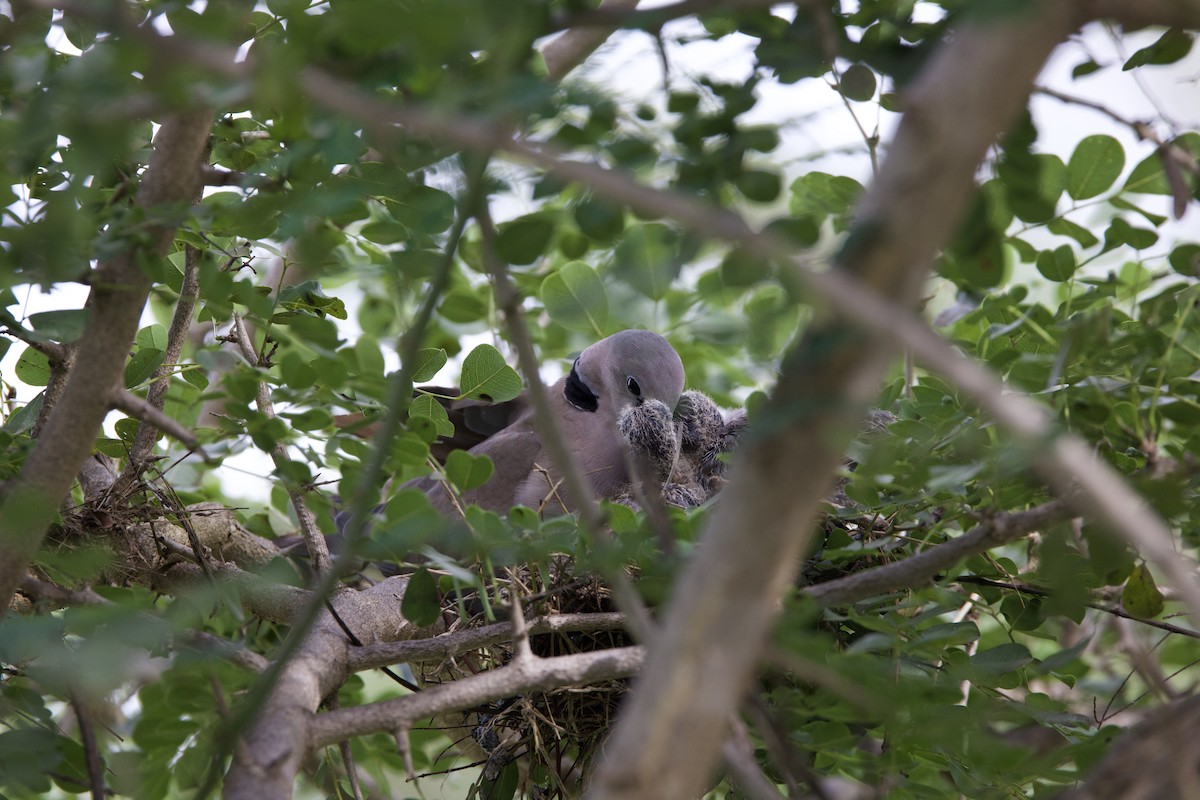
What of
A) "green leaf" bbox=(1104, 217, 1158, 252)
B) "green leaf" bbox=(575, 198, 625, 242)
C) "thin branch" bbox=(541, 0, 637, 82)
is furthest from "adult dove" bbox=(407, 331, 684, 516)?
"green leaf" bbox=(575, 198, 625, 242)

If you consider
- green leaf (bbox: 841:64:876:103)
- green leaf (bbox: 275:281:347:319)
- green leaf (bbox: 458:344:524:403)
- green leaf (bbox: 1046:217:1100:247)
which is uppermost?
green leaf (bbox: 275:281:347:319)

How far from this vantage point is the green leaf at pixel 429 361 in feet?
5.71

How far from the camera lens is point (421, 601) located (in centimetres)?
160

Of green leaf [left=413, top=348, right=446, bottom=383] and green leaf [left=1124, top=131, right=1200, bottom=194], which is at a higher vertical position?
green leaf [left=413, top=348, right=446, bottom=383]

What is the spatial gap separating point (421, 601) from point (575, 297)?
0.74 meters

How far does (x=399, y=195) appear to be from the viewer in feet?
4.35

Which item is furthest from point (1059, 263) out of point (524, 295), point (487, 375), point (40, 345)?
point (40, 345)

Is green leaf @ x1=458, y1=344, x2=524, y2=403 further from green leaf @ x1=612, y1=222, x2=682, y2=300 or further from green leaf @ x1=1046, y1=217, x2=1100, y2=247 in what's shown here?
green leaf @ x1=1046, y1=217, x2=1100, y2=247

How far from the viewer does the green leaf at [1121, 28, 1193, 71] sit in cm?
126

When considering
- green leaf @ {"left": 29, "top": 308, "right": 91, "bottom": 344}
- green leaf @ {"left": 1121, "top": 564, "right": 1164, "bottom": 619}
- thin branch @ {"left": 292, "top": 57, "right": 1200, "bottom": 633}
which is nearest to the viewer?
thin branch @ {"left": 292, "top": 57, "right": 1200, "bottom": 633}

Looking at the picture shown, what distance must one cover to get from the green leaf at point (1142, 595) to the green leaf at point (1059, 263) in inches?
18.8

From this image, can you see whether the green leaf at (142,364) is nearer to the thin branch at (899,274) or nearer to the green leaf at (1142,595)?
the thin branch at (899,274)

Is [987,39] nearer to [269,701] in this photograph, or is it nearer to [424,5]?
[424,5]

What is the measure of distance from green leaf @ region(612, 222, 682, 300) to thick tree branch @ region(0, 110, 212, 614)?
55 centimetres
